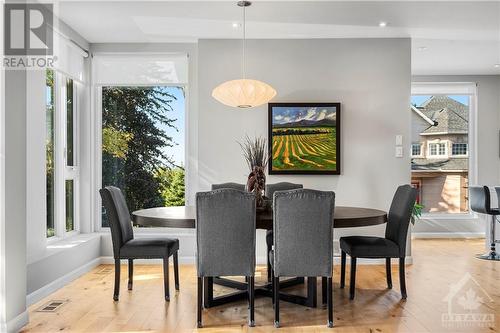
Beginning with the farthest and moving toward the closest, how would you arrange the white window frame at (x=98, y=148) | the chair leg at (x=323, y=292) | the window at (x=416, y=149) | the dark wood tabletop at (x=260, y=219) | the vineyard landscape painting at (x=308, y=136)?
the window at (x=416, y=149) → the white window frame at (x=98, y=148) → the vineyard landscape painting at (x=308, y=136) → the chair leg at (x=323, y=292) → the dark wood tabletop at (x=260, y=219)

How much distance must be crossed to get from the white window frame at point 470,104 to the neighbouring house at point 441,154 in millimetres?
82

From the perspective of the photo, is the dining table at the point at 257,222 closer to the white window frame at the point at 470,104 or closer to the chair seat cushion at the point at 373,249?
the chair seat cushion at the point at 373,249

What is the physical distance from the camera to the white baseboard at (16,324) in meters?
3.04

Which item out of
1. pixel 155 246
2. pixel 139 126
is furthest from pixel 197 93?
pixel 155 246

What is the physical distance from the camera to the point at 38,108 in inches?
165

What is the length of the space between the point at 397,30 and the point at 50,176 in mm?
4074

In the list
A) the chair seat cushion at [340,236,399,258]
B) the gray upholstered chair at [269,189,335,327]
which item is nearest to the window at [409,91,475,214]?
the chair seat cushion at [340,236,399,258]

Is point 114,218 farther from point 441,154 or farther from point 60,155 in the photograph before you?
point 441,154

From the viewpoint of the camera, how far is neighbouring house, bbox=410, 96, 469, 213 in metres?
7.79

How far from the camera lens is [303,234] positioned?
10.7ft

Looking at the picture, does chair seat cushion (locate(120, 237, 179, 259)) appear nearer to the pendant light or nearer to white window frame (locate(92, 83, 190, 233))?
the pendant light

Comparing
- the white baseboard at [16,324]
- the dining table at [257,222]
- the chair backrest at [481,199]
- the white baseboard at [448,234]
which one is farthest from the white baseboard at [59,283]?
the white baseboard at [448,234]

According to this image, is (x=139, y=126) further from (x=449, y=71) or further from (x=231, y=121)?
(x=449, y=71)

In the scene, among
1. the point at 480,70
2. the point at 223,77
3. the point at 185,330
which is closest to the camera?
the point at 185,330
